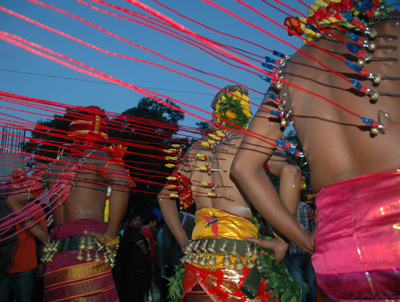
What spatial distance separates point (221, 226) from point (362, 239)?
195 centimetres

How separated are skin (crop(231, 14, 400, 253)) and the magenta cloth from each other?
7 centimetres

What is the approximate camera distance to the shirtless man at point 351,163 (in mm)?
1278

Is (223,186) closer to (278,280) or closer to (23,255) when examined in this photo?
(278,280)

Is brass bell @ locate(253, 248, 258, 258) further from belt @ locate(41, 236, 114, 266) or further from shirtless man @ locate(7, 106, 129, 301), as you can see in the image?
belt @ locate(41, 236, 114, 266)

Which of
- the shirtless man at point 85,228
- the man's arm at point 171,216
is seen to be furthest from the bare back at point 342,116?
the man's arm at point 171,216

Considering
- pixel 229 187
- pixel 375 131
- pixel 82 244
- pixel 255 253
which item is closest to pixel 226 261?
pixel 255 253

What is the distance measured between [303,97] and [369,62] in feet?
0.91

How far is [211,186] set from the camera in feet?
11.1

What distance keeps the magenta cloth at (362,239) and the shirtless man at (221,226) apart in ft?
4.17

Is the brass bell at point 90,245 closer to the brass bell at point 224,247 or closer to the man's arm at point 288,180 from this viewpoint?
the brass bell at point 224,247

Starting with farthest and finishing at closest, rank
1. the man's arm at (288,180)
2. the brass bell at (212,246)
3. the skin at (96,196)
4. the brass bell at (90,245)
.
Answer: the skin at (96,196) < the brass bell at (90,245) < the brass bell at (212,246) < the man's arm at (288,180)

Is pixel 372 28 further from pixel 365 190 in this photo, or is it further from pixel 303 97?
pixel 365 190

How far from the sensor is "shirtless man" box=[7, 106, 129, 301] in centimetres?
384

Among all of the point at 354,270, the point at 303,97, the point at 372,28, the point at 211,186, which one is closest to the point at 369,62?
the point at 372,28
